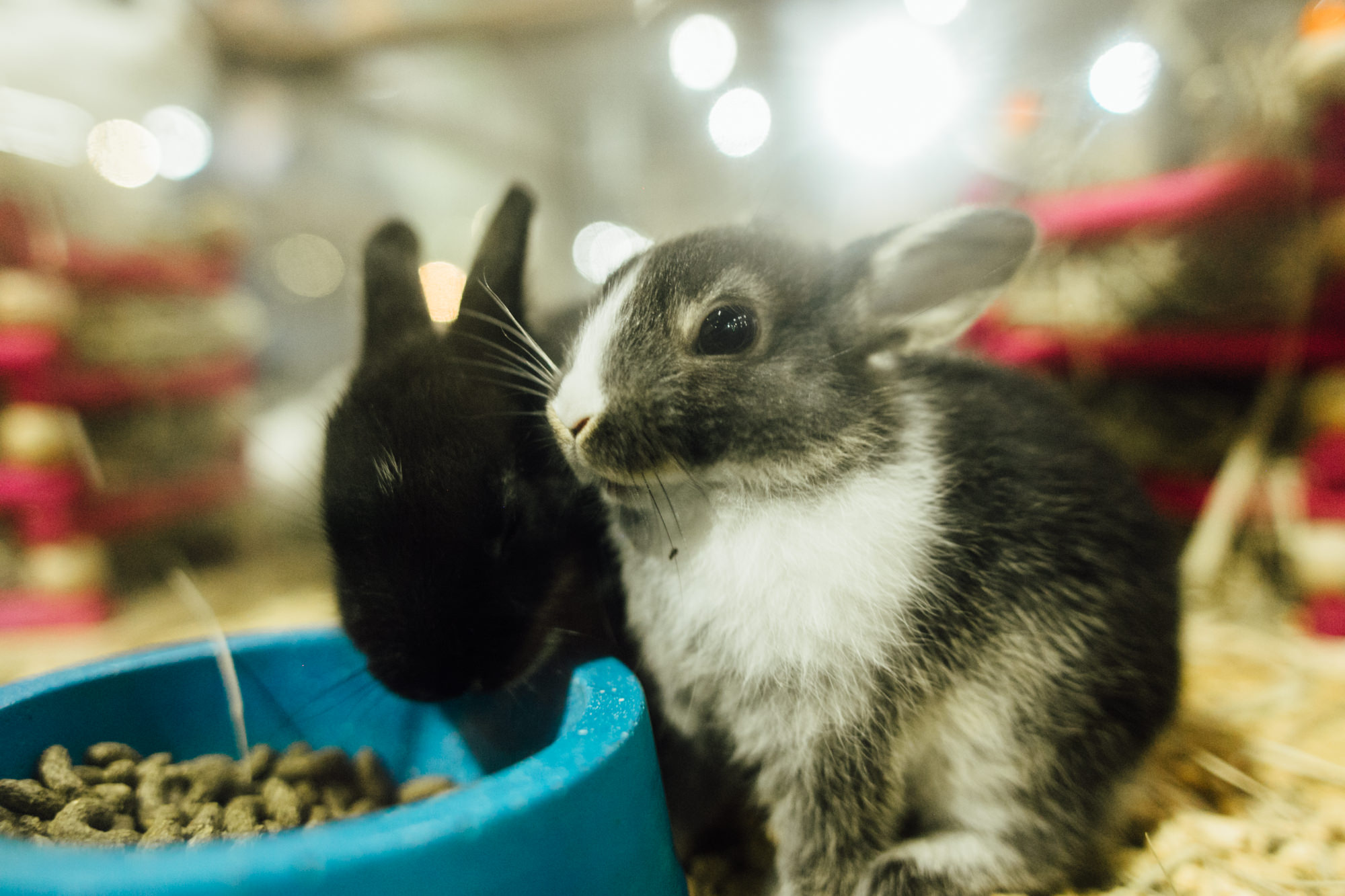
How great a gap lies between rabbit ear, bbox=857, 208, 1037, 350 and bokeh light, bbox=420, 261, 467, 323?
0.54m

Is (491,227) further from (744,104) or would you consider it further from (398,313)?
(744,104)

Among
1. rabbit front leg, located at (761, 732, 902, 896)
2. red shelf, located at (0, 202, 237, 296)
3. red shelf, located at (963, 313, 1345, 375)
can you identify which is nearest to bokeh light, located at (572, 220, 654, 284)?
rabbit front leg, located at (761, 732, 902, 896)

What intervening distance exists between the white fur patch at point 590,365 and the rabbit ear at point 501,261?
160mm

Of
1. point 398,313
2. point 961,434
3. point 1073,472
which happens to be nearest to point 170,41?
point 398,313

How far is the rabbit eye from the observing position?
0.88 metres

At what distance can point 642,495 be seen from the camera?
913mm

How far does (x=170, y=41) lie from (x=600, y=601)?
214 cm

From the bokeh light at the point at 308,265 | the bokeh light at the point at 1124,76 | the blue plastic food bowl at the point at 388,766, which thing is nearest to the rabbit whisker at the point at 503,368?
the blue plastic food bowl at the point at 388,766

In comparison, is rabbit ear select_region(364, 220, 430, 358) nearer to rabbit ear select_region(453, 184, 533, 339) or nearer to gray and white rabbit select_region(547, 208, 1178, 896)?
rabbit ear select_region(453, 184, 533, 339)

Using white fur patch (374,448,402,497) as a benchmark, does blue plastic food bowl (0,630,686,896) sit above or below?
below

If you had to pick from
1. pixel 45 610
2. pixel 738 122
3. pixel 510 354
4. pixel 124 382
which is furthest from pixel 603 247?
pixel 45 610

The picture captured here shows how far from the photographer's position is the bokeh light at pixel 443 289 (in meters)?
1.05

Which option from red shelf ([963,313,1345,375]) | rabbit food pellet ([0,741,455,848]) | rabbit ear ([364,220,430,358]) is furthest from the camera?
red shelf ([963,313,1345,375])

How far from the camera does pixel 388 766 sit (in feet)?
3.88
